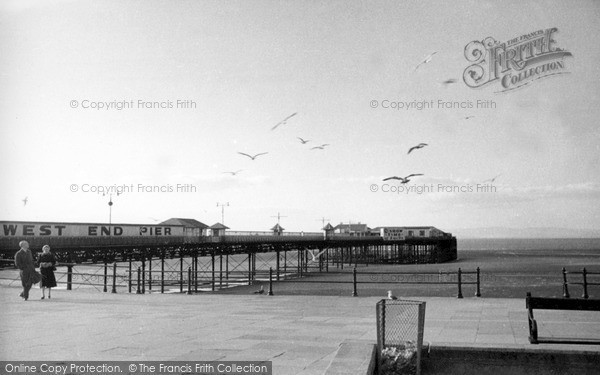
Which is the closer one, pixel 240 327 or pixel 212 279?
pixel 240 327

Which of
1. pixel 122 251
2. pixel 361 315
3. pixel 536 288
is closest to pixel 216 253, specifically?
pixel 122 251

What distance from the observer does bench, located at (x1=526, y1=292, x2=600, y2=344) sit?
7.19 metres

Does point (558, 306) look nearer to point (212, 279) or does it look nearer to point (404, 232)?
point (212, 279)

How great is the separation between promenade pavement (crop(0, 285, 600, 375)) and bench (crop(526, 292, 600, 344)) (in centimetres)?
19

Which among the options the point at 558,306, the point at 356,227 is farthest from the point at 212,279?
the point at 356,227

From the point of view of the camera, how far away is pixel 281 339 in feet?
28.9

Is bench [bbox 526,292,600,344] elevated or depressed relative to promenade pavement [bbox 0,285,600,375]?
elevated

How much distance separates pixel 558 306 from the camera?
7820mm

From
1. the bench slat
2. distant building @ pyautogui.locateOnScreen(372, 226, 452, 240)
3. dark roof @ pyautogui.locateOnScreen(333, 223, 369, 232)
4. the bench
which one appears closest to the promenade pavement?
the bench

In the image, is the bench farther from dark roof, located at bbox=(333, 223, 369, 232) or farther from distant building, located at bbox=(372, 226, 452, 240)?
dark roof, located at bbox=(333, 223, 369, 232)

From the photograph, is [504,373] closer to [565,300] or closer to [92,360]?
[565,300]

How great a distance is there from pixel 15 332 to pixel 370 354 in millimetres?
6285

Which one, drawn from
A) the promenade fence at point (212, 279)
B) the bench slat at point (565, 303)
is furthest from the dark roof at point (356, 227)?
the bench slat at point (565, 303)

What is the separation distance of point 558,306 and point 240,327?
17.4 feet
